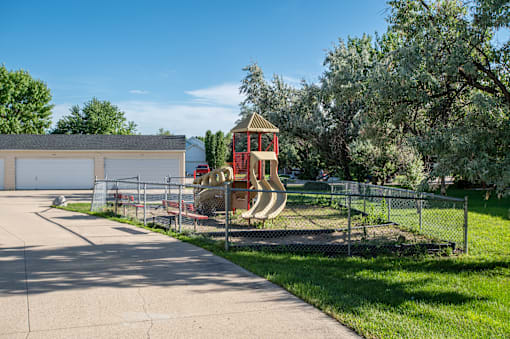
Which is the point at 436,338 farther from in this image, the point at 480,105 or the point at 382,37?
the point at 382,37

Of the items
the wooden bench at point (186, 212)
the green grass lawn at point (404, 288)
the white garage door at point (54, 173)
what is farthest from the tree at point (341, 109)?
the white garage door at point (54, 173)

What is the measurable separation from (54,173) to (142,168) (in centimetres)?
641

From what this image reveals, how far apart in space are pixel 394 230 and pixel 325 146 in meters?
9.95

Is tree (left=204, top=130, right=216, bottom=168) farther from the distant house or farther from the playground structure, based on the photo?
the playground structure

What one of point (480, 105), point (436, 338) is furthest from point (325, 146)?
point (436, 338)

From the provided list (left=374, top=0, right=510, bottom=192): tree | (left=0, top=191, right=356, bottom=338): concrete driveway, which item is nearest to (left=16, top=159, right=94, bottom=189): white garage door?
(left=0, top=191, right=356, bottom=338): concrete driveway

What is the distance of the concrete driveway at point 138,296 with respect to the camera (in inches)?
166

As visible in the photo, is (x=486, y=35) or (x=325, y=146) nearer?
(x=486, y=35)

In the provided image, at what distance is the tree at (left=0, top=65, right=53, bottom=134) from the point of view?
4636cm

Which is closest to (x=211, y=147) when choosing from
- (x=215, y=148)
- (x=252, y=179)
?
(x=215, y=148)

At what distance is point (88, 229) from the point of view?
10453mm

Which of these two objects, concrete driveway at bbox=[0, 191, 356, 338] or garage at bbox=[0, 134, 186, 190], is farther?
garage at bbox=[0, 134, 186, 190]

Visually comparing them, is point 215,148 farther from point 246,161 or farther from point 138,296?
point 138,296

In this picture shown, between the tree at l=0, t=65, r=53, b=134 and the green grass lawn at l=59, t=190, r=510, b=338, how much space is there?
155 feet
